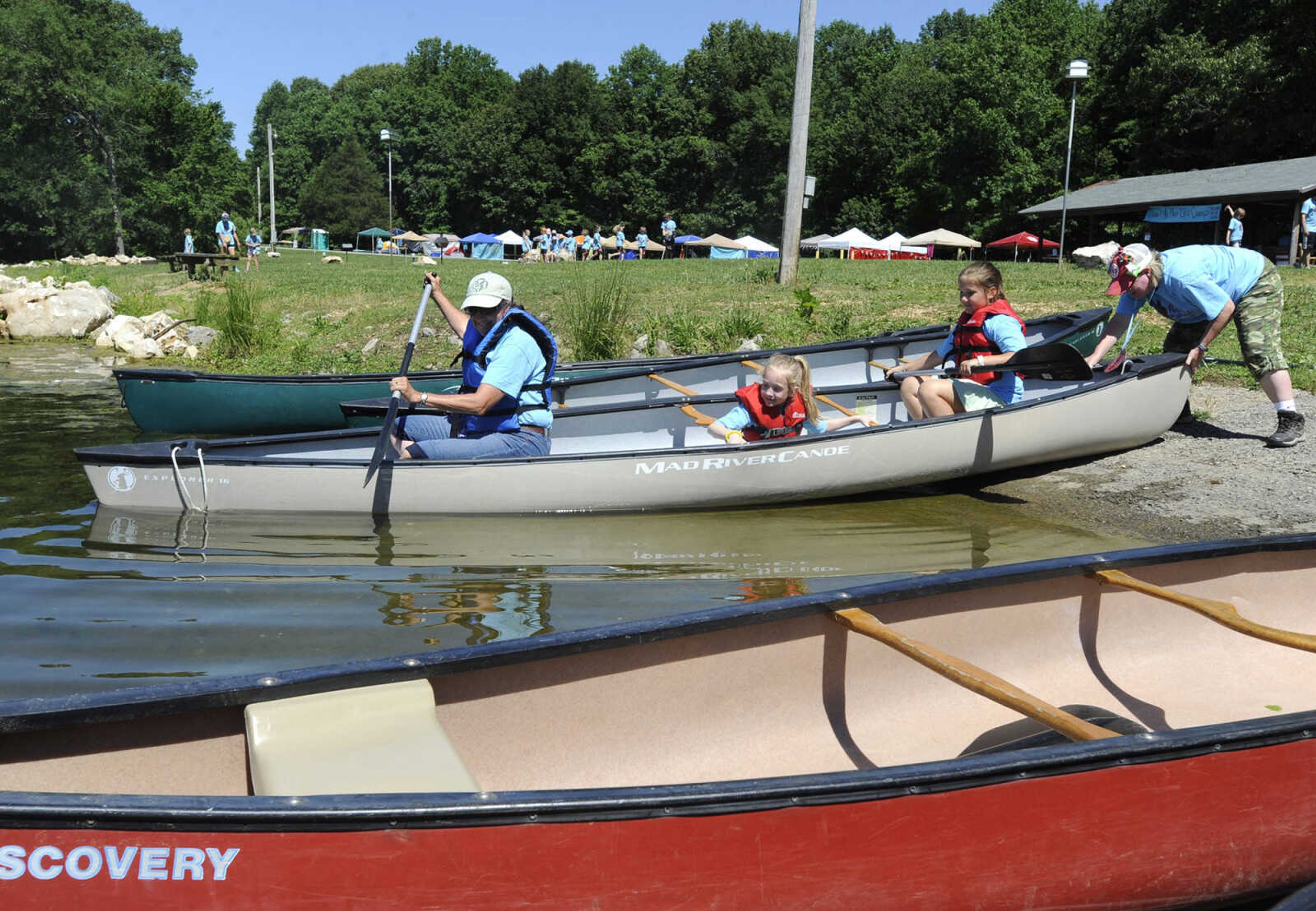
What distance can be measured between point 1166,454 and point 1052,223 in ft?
136

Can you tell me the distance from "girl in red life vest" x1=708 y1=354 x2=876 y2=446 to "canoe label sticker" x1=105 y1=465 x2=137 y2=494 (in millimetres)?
3724

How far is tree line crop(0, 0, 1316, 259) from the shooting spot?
44156mm

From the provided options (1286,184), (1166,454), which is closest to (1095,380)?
(1166,454)

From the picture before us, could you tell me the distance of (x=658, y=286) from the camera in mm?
17062

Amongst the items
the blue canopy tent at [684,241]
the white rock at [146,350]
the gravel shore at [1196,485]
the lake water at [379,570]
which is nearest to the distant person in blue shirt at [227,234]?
the white rock at [146,350]

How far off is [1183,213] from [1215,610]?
106 ft

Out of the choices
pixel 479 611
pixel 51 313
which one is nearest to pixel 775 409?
pixel 479 611

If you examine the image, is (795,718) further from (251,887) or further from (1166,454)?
(1166,454)

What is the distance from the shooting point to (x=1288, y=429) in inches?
316

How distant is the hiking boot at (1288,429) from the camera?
26.3ft

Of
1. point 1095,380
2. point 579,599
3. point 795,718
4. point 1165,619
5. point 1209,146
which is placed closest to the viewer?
point 795,718

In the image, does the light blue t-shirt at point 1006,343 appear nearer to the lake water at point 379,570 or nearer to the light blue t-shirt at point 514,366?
the lake water at point 379,570

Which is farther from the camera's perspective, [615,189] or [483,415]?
[615,189]

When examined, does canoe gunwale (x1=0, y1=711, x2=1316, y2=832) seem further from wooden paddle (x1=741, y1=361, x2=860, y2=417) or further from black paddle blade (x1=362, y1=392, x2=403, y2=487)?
wooden paddle (x1=741, y1=361, x2=860, y2=417)
